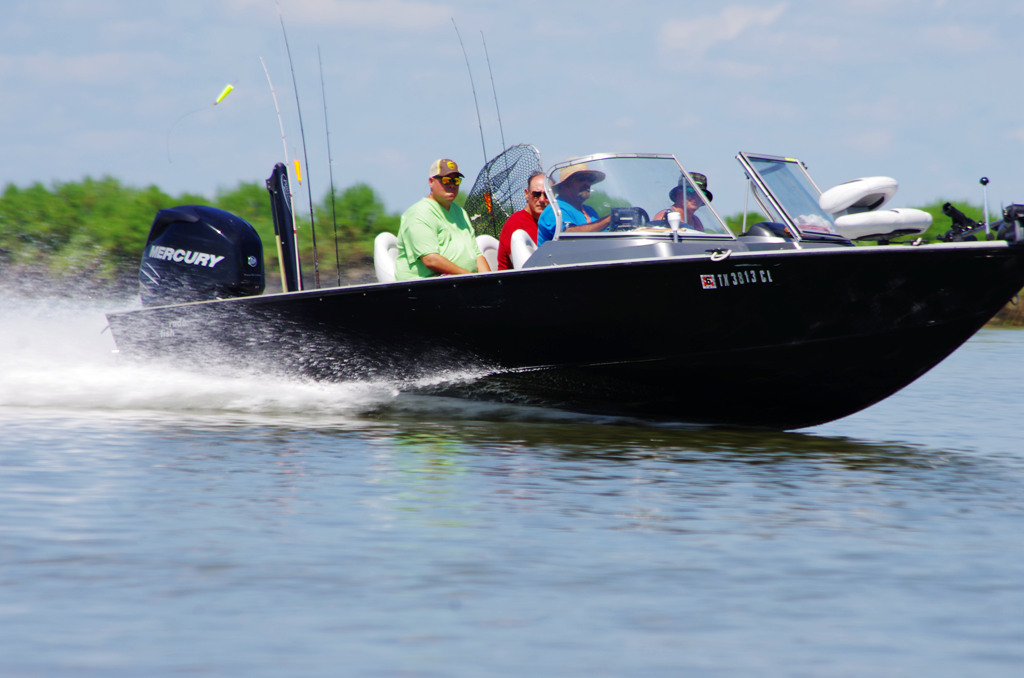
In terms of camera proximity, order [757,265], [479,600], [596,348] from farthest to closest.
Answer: [596,348] < [757,265] < [479,600]

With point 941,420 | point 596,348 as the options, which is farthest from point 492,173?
point 941,420

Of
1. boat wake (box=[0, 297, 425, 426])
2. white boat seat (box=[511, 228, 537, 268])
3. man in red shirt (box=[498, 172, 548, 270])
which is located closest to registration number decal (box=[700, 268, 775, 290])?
white boat seat (box=[511, 228, 537, 268])

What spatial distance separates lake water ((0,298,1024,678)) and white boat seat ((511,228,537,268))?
1066 millimetres

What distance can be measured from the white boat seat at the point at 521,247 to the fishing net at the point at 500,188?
0.54 meters

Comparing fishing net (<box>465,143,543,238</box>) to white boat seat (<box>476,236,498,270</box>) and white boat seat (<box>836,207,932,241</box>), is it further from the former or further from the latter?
white boat seat (<box>836,207,932,241</box>)

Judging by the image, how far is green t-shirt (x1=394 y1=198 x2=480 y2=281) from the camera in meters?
7.33

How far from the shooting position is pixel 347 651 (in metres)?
2.79

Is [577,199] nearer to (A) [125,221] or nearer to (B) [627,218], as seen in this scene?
(B) [627,218]

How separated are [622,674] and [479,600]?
2.21ft

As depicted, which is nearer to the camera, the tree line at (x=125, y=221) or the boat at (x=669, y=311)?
the boat at (x=669, y=311)

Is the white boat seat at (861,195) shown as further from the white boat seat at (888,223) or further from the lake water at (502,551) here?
the lake water at (502,551)

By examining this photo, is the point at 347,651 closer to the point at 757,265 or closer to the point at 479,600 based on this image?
the point at 479,600

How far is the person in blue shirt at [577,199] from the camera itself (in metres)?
6.95

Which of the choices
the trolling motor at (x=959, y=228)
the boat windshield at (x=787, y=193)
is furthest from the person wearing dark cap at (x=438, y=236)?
the trolling motor at (x=959, y=228)
